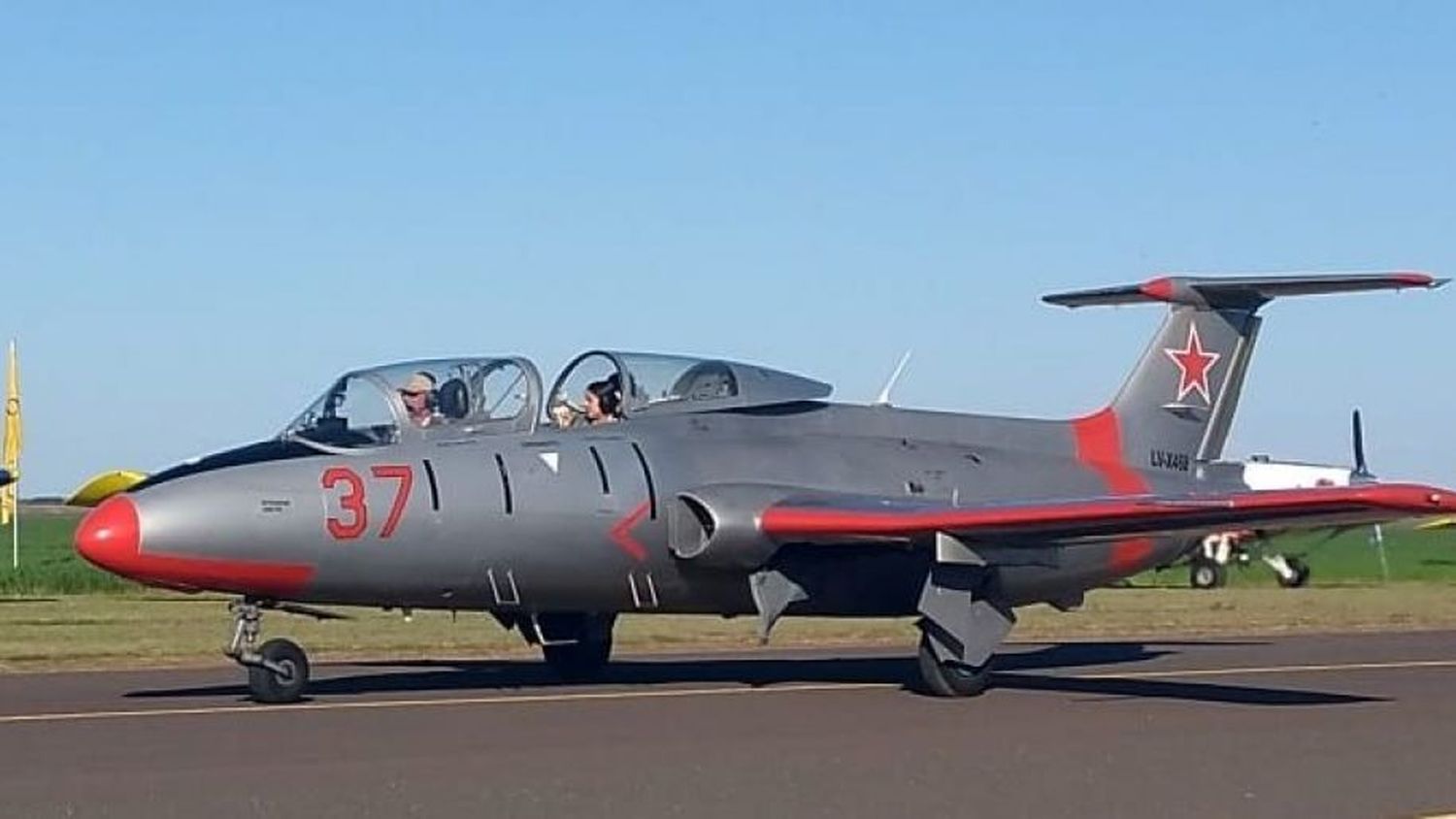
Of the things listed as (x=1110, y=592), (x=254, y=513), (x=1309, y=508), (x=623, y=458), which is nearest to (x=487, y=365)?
(x=623, y=458)

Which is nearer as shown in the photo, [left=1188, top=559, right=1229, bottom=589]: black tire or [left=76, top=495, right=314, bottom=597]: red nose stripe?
[left=76, top=495, right=314, bottom=597]: red nose stripe

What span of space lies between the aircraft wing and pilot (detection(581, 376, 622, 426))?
4.85 feet

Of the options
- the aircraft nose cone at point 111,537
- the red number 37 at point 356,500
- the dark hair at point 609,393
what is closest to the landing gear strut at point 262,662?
the red number 37 at point 356,500

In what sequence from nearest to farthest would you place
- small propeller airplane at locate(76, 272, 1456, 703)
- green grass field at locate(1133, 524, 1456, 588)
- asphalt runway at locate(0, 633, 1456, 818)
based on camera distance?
1. asphalt runway at locate(0, 633, 1456, 818)
2. small propeller airplane at locate(76, 272, 1456, 703)
3. green grass field at locate(1133, 524, 1456, 588)

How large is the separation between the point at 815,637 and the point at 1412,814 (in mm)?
16445

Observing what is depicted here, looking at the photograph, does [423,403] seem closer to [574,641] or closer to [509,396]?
[509,396]

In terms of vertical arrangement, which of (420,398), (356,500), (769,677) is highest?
(420,398)

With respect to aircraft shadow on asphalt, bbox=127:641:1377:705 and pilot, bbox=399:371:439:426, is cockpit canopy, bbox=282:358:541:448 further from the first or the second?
aircraft shadow on asphalt, bbox=127:641:1377:705

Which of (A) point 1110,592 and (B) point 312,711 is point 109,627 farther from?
(A) point 1110,592

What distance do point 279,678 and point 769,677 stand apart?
16.0 ft

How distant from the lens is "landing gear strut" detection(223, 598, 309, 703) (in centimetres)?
1569

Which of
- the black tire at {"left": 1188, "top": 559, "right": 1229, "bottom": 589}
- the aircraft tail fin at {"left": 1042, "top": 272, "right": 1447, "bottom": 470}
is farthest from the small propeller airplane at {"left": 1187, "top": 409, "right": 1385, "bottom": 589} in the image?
the aircraft tail fin at {"left": 1042, "top": 272, "right": 1447, "bottom": 470}

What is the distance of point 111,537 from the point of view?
14719 mm

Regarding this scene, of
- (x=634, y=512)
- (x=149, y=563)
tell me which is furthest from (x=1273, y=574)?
(x=149, y=563)
